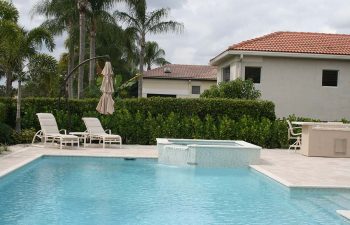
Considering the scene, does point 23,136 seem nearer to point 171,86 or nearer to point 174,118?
point 174,118

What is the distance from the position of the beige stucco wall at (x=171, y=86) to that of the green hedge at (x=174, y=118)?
27.1 meters

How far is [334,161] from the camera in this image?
645 inches

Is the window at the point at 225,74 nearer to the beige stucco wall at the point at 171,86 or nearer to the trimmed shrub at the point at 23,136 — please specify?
the trimmed shrub at the point at 23,136

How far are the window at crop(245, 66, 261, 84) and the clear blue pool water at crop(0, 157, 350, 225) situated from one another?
515 inches

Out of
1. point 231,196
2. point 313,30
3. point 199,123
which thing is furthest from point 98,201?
point 313,30

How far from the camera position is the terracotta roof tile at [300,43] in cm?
2616

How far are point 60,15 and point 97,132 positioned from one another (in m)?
17.4

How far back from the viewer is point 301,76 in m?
26.4

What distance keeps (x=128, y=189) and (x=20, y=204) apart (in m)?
2.69

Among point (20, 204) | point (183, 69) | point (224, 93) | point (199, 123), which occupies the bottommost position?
point (20, 204)

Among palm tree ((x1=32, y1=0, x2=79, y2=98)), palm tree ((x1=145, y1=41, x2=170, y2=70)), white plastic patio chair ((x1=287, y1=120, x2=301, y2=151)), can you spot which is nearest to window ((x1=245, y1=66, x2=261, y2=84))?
white plastic patio chair ((x1=287, y1=120, x2=301, y2=151))

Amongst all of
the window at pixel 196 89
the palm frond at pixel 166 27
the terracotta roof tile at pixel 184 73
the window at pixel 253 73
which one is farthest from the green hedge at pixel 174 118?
the window at pixel 196 89

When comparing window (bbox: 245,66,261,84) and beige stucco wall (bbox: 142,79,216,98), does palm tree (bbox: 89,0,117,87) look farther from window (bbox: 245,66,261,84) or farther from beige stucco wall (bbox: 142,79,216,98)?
beige stucco wall (bbox: 142,79,216,98)

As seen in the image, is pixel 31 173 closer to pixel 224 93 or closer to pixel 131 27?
pixel 224 93
